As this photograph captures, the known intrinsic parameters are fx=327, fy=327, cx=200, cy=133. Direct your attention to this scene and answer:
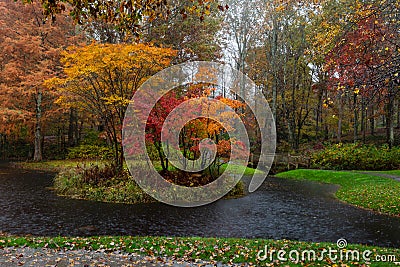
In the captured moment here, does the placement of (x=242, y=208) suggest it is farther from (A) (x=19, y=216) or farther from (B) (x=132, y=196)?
(A) (x=19, y=216)

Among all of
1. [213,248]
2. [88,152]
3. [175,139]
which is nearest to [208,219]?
[213,248]

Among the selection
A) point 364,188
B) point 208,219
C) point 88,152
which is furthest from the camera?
point 88,152

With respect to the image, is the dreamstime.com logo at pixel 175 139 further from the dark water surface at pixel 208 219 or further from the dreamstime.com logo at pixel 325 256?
the dreamstime.com logo at pixel 325 256

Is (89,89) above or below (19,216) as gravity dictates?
above

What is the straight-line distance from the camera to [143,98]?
41.9ft

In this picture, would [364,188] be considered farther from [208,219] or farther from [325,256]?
[325,256]

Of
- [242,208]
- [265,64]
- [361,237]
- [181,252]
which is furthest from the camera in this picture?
[265,64]

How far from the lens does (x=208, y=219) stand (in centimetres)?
954

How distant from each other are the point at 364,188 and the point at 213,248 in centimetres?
1051

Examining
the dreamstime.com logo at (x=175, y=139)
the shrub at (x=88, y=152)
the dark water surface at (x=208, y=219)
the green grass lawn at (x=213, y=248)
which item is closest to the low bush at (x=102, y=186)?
the dreamstime.com logo at (x=175, y=139)

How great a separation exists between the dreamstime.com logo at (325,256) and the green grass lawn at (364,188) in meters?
5.70

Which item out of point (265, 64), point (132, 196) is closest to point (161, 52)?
point (132, 196)

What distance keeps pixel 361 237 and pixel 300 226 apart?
1536 millimetres

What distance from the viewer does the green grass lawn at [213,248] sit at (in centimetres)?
544
